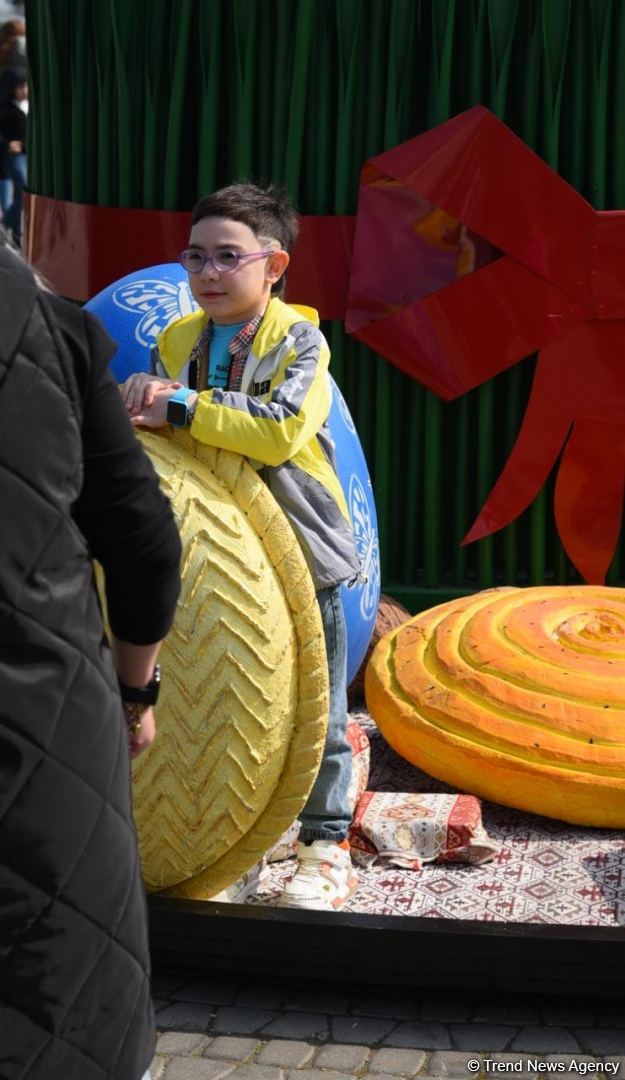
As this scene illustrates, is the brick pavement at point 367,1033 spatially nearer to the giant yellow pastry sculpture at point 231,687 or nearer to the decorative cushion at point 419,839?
the giant yellow pastry sculpture at point 231,687

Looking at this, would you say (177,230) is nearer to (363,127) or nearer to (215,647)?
(363,127)

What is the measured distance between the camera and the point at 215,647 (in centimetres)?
322

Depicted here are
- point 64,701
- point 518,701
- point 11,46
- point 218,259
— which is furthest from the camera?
point 11,46

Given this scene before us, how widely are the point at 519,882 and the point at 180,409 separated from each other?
1.46 m

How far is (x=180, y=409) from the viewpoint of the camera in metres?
3.34

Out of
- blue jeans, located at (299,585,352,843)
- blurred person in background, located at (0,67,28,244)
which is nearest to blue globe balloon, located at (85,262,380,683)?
blue jeans, located at (299,585,352,843)

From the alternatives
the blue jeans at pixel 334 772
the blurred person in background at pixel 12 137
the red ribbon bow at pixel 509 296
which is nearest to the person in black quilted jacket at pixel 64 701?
the blue jeans at pixel 334 772

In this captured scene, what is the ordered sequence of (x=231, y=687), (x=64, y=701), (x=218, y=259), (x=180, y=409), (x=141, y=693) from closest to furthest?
1. (x=64, y=701)
2. (x=141, y=693)
3. (x=231, y=687)
4. (x=180, y=409)
5. (x=218, y=259)

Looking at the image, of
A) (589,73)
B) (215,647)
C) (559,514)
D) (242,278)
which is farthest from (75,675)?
(589,73)

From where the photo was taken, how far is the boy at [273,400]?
338 cm

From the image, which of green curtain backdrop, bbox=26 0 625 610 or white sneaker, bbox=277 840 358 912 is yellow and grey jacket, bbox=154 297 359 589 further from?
green curtain backdrop, bbox=26 0 625 610

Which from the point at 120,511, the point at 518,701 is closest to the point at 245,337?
the point at 518,701

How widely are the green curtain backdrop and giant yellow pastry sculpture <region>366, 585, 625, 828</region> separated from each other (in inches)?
34.3

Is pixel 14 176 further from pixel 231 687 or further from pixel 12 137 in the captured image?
pixel 231 687
